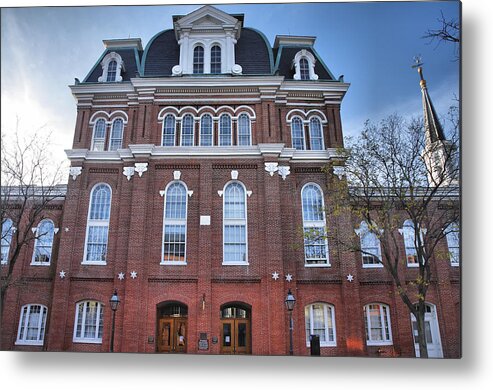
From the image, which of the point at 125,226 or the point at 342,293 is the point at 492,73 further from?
the point at 125,226

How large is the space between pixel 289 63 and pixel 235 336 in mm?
8483

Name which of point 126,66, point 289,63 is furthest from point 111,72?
point 289,63

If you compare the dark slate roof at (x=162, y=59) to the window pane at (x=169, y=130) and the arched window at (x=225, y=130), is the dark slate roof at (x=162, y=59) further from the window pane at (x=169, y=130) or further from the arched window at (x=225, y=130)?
the arched window at (x=225, y=130)

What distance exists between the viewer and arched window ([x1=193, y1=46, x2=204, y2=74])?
12562 millimetres

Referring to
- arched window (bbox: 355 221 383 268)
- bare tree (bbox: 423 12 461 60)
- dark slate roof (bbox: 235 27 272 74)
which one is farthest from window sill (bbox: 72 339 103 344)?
bare tree (bbox: 423 12 461 60)

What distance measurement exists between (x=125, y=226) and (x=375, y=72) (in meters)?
7.75

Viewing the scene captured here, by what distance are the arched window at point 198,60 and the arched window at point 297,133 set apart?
3335 mm

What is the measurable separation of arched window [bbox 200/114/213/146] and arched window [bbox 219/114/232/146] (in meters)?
0.31

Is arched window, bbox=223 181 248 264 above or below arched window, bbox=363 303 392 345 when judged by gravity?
above

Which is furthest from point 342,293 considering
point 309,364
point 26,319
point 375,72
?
point 26,319

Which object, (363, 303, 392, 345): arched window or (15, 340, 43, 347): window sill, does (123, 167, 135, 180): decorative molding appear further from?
(363, 303, 392, 345): arched window

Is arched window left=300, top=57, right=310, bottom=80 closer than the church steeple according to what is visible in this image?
No

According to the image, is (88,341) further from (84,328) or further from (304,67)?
(304,67)

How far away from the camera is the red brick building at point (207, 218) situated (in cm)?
1043
